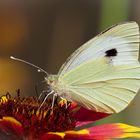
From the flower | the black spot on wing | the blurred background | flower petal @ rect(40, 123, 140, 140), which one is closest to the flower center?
the flower

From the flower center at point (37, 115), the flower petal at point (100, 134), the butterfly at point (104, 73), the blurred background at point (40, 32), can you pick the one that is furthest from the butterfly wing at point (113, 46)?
the blurred background at point (40, 32)

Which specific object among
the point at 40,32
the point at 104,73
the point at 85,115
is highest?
the point at 40,32

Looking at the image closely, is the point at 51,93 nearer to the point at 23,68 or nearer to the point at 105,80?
the point at 105,80

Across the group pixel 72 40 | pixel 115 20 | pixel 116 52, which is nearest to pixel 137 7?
pixel 72 40

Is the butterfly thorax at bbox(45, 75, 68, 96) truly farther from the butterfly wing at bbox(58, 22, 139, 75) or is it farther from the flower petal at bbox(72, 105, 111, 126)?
the flower petal at bbox(72, 105, 111, 126)

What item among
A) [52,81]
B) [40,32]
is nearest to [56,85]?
[52,81]

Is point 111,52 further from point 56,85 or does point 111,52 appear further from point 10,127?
point 10,127
